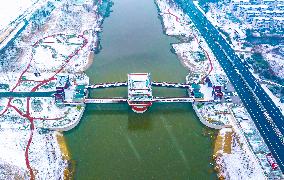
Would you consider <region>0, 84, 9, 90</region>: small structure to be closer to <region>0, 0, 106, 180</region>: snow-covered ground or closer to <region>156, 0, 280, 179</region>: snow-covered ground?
<region>0, 0, 106, 180</region>: snow-covered ground

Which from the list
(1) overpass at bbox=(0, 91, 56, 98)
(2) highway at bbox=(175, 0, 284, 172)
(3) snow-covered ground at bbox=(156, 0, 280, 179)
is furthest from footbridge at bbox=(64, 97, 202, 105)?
(2) highway at bbox=(175, 0, 284, 172)

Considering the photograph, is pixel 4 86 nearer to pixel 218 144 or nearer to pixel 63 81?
pixel 63 81

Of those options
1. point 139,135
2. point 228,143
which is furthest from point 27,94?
point 228,143

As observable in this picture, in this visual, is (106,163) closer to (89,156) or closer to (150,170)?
(89,156)

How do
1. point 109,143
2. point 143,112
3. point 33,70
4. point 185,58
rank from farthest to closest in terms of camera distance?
point 185,58 < point 33,70 < point 143,112 < point 109,143

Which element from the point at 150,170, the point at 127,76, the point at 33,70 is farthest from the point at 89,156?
the point at 33,70

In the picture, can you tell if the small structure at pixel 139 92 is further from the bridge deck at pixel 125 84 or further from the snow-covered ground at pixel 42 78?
the snow-covered ground at pixel 42 78
